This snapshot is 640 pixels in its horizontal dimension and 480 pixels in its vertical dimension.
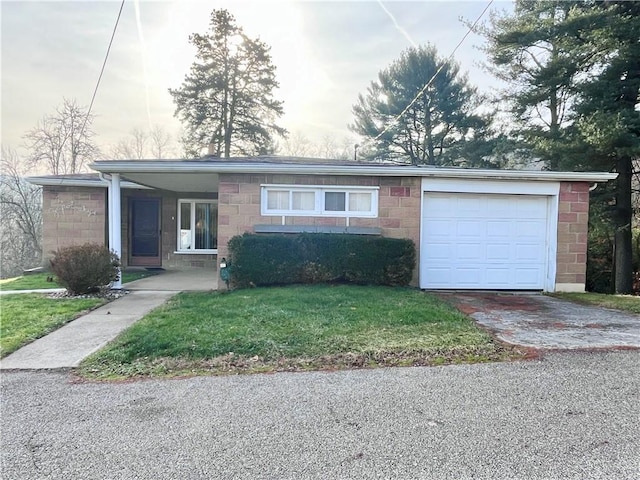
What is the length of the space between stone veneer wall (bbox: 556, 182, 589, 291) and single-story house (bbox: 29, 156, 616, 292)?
2 centimetres

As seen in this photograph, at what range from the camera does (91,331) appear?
5438 millimetres

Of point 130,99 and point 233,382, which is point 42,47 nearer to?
point 130,99

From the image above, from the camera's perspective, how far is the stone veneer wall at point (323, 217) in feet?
28.2

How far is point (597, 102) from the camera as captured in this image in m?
12.0

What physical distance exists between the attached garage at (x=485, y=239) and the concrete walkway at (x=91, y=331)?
517cm

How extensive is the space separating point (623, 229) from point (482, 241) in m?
7.35

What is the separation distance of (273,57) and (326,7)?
17.0 metres

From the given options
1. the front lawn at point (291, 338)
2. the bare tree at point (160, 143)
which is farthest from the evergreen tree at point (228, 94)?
the front lawn at point (291, 338)

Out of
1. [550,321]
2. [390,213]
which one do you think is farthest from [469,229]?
[550,321]

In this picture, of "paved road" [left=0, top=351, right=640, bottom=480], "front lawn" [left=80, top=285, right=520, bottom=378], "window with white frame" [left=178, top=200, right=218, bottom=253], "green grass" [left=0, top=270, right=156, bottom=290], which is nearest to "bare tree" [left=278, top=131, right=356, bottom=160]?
"window with white frame" [left=178, top=200, right=218, bottom=253]

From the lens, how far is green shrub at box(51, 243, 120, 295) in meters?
7.66

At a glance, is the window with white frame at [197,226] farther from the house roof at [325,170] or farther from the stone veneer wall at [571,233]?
the stone veneer wall at [571,233]

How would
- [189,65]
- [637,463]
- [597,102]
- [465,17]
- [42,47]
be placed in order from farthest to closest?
[189,65], [465,17], [597,102], [42,47], [637,463]

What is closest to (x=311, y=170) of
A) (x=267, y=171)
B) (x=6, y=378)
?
(x=267, y=171)
